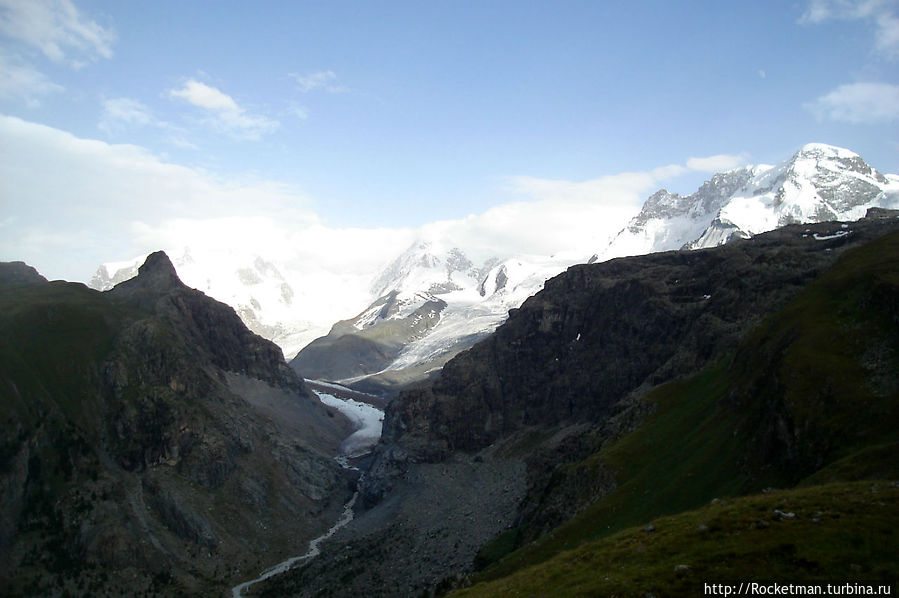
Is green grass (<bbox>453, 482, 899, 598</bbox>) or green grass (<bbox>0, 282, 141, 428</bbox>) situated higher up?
green grass (<bbox>0, 282, 141, 428</bbox>)

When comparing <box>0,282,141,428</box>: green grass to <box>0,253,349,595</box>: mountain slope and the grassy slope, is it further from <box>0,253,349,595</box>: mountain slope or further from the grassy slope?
the grassy slope

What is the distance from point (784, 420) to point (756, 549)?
117 ft

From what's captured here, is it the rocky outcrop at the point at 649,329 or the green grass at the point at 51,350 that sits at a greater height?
the green grass at the point at 51,350

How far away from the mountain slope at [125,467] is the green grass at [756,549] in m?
111

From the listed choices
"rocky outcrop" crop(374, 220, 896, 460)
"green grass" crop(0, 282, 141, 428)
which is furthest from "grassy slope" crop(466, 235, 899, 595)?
"green grass" crop(0, 282, 141, 428)

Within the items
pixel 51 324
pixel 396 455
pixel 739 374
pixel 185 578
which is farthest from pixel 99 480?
pixel 739 374

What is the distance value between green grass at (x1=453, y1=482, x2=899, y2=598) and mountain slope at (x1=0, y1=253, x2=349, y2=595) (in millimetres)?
111487

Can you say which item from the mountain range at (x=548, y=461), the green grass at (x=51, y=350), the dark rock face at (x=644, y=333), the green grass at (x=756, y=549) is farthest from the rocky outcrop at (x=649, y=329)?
the green grass at (x=51, y=350)

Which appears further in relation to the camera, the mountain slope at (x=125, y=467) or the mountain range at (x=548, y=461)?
the mountain slope at (x=125, y=467)

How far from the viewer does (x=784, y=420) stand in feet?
208

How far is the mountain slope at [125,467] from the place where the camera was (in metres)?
125

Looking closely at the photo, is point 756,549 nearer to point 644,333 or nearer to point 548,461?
point 548,461

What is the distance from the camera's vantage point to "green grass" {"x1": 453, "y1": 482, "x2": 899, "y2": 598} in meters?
29.5

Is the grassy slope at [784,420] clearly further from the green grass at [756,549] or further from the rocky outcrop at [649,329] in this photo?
the rocky outcrop at [649,329]
